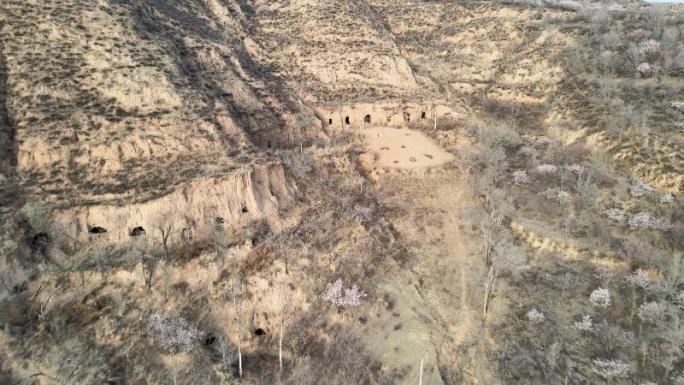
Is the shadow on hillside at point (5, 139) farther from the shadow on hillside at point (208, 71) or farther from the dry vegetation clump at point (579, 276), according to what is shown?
the dry vegetation clump at point (579, 276)

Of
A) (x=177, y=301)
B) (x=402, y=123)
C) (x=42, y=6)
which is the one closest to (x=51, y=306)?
(x=177, y=301)

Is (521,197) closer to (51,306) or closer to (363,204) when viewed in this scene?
(363,204)

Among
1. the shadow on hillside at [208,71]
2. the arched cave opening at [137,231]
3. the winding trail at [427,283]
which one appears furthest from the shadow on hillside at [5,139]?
the winding trail at [427,283]

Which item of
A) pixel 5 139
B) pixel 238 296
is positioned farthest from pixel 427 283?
pixel 5 139

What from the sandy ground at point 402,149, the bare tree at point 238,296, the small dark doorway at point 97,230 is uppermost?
the small dark doorway at point 97,230

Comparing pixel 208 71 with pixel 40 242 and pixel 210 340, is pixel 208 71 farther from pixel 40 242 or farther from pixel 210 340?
pixel 210 340

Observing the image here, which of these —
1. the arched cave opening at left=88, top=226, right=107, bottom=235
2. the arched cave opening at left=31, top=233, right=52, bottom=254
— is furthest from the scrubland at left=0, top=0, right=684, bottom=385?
the arched cave opening at left=88, top=226, right=107, bottom=235

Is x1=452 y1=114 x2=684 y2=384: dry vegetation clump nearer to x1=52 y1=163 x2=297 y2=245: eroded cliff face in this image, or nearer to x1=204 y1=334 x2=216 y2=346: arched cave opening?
x1=204 y1=334 x2=216 y2=346: arched cave opening
